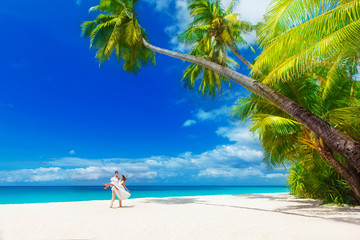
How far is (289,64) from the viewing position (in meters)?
4.90

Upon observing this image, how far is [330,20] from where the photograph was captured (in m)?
4.38

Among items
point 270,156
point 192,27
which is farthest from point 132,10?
point 270,156

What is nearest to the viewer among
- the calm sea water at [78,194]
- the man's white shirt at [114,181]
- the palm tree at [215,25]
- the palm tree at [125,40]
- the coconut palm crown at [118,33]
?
the palm tree at [125,40]

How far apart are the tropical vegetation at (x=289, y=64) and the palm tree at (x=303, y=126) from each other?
0.03 meters

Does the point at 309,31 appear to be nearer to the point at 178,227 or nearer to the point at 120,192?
the point at 178,227

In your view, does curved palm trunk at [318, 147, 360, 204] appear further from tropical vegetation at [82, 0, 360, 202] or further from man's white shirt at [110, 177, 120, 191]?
man's white shirt at [110, 177, 120, 191]

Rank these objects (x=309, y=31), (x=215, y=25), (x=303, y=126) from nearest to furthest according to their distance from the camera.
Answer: (x=309, y=31)
(x=303, y=126)
(x=215, y=25)

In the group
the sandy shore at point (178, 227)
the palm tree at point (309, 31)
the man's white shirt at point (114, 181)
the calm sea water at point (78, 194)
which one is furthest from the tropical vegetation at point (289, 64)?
the calm sea water at point (78, 194)

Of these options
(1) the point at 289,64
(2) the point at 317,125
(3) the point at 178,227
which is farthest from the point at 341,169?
(3) the point at 178,227

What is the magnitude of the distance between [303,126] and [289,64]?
335cm

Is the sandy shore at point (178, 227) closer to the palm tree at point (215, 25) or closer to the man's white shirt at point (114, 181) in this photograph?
the man's white shirt at point (114, 181)

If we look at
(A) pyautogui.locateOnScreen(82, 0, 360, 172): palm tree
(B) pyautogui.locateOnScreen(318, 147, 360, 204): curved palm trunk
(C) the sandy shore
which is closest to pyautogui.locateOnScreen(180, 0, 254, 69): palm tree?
(A) pyautogui.locateOnScreen(82, 0, 360, 172): palm tree

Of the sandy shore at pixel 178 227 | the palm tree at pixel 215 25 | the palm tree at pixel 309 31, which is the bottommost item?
the sandy shore at pixel 178 227

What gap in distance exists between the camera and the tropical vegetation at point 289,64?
178 inches
